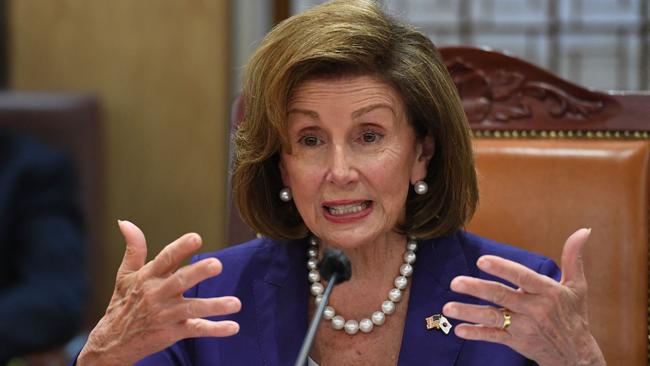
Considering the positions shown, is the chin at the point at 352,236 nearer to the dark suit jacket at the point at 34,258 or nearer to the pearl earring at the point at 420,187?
the pearl earring at the point at 420,187

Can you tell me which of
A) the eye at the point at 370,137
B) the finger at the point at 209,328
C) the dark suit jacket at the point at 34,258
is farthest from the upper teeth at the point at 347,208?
the dark suit jacket at the point at 34,258

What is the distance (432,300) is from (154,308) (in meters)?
0.54

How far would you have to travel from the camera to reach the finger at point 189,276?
1.54 metres

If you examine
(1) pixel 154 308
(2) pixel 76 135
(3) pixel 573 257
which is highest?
(3) pixel 573 257

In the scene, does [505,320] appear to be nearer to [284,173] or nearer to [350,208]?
[350,208]

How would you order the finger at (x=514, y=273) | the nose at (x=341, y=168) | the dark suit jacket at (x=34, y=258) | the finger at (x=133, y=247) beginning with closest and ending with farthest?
the finger at (x=514, y=273)
the finger at (x=133, y=247)
the nose at (x=341, y=168)
the dark suit jacket at (x=34, y=258)

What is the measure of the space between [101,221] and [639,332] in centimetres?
270

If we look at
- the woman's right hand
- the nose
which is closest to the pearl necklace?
the nose

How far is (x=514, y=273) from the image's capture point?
150cm

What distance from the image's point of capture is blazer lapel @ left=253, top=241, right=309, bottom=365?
6.04ft

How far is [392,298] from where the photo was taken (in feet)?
6.18

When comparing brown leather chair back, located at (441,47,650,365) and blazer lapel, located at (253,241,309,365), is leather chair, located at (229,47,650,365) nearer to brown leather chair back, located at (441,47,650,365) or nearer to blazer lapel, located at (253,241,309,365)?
brown leather chair back, located at (441,47,650,365)

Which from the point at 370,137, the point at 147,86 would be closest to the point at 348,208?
the point at 370,137

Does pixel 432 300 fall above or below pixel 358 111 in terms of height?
below
